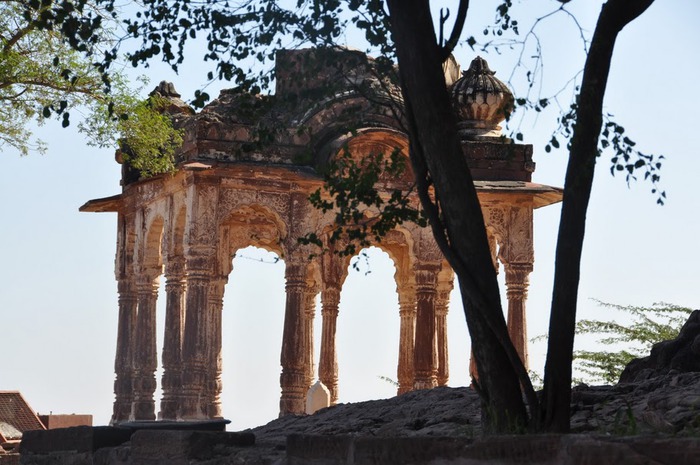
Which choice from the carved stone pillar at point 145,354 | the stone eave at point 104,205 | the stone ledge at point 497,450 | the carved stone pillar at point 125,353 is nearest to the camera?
the stone ledge at point 497,450

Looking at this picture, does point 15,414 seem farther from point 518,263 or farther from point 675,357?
point 675,357

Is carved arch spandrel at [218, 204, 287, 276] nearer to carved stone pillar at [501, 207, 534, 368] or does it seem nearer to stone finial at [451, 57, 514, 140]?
stone finial at [451, 57, 514, 140]

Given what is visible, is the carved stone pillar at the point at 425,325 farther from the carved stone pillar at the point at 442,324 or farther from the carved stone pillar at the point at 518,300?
the carved stone pillar at the point at 442,324

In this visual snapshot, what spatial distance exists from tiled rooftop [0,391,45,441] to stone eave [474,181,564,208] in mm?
7245

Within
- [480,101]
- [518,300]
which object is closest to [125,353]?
[518,300]

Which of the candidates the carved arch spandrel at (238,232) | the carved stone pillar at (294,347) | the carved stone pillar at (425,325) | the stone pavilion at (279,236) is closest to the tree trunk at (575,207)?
the stone pavilion at (279,236)

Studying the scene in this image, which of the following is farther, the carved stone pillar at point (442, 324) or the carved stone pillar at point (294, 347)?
the carved stone pillar at point (442, 324)

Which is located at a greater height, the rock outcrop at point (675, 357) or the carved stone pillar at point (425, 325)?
the carved stone pillar at point (425, 325)

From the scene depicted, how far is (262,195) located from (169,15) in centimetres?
1163

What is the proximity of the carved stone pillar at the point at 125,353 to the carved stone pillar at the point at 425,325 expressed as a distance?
4.40 meters

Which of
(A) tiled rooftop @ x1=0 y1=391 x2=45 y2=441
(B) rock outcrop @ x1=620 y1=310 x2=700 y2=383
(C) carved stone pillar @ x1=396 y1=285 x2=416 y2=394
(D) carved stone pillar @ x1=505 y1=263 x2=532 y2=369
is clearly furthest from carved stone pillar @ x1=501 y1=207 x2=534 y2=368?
(B) rock outcrop @ x1=620 y1=310 x2=700 y2=383

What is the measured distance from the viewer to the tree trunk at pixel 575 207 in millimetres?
6664

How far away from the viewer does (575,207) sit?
6.73 meters

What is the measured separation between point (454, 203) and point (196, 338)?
12.4 m
